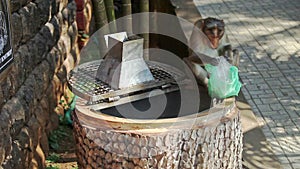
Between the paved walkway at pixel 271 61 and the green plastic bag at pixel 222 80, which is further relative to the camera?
the paved walkway at pixel 271 61

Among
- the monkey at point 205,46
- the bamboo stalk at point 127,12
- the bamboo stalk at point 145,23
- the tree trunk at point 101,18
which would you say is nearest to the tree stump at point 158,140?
the monkey at point 205,46

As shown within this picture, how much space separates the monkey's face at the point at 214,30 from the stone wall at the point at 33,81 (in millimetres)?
1231

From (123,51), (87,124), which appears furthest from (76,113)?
(123,51)

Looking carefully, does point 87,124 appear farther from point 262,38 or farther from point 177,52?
point 262,38

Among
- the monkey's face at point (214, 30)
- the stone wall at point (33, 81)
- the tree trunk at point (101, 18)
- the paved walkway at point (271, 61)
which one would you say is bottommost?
the paved walkway at point (271, 61)

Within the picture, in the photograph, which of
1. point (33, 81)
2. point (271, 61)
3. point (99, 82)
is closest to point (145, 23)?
point (33, 81)

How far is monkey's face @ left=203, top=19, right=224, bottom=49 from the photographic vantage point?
3.64 metres

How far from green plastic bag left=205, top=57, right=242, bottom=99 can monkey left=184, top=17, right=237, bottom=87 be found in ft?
0.18

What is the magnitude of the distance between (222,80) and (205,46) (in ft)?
0.86

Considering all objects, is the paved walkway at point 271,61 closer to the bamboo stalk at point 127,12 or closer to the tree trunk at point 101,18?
the bamboo stalk at point 127,12

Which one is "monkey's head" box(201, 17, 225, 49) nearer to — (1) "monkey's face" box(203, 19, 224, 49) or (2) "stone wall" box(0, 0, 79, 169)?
(1) "monkey's face" box(203, 19, 224, 49)

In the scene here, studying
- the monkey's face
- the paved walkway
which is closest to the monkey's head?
the monkey's face

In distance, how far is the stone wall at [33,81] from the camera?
3.77m

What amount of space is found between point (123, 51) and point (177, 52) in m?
2.26
